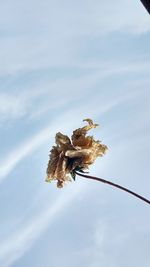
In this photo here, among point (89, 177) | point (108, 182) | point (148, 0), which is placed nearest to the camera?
point (148, 0)

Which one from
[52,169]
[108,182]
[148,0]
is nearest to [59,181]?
[52,169]

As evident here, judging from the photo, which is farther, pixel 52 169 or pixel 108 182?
pixel 52 169

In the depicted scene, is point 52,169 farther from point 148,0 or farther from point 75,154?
point 148,0

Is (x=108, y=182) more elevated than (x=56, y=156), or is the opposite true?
(x=56, y=156)

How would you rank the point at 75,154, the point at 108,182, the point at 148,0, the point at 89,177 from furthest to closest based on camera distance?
1. the point at 75,154
2. the point at 89,177
3. the point at 108,182
4. the point at 148,0

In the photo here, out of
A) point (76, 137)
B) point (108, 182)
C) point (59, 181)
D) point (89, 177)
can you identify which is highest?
point (76, 137)

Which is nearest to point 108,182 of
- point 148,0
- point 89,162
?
point 89,162
